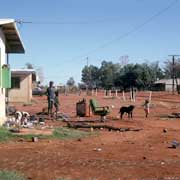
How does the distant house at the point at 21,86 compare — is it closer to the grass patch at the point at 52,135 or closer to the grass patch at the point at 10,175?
the grass patch at the point at 52,135

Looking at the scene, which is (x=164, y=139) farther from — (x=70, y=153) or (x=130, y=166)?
(x=130, y=166)

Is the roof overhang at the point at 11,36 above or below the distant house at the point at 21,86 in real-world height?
above

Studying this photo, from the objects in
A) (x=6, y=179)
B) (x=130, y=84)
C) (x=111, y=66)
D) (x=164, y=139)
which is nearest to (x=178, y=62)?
(x=130, y=84)

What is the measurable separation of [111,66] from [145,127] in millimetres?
120613

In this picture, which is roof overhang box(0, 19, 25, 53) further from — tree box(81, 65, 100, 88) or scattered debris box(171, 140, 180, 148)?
tree box(81, 65, 100, 88)

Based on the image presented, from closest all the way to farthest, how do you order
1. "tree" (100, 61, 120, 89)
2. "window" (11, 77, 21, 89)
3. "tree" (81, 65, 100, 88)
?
"window" (11, 77, 21, 89), "tree" (100, 61, 120, 89), "tree" (81, 65, 100, 88)

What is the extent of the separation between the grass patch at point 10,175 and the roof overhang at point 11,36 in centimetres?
814

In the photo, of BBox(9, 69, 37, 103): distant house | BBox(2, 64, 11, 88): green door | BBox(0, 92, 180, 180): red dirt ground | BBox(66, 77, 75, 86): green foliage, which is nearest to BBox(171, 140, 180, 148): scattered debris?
BBox(0, 92, 180, 180): red dirt ground

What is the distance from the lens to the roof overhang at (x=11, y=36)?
16.7m

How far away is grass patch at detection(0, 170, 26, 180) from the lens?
8.59m

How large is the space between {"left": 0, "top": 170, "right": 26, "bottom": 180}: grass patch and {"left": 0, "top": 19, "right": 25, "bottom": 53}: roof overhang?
8137 millimetres

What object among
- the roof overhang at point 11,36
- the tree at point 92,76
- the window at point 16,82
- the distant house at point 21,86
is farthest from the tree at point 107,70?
the roof overhang at point 11,36

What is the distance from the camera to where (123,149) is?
511 inches

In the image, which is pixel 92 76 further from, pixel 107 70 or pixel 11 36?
pixel 11 36
